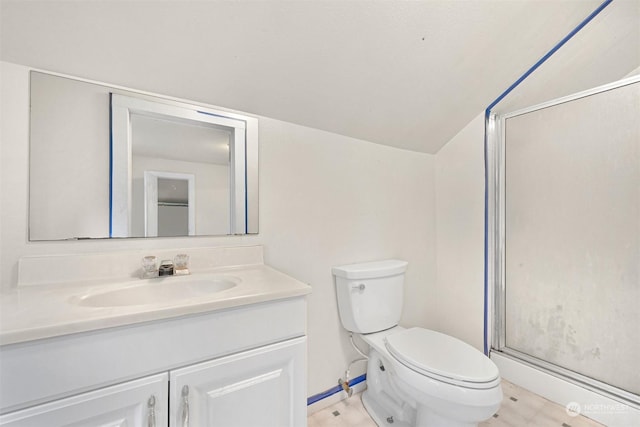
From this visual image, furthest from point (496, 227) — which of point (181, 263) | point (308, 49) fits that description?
point (181, 263)

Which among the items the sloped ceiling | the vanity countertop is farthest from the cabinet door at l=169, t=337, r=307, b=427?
the sloped ceiling

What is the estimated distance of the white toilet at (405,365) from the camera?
995 millimetres

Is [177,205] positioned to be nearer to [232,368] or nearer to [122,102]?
[122,102]

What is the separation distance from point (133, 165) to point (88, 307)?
567mm

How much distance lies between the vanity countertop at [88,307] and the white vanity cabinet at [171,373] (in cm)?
3

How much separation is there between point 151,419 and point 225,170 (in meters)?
0.90

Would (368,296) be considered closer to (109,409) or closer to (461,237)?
(461,237)

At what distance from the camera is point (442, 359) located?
1.15 m

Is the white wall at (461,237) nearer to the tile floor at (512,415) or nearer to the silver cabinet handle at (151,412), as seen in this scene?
the tile floor at (512,415)

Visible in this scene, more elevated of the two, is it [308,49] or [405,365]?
[308,49]

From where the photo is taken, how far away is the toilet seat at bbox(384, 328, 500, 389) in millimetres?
1008

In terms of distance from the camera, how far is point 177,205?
3.65 feet

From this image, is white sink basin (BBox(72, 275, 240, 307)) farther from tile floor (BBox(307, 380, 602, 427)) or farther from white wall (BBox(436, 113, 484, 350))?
white wall (BBox(436, 113, 484, 350))

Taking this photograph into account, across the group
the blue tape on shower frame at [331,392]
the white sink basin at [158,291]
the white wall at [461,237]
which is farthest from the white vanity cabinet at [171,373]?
the white wall at [461,237]
